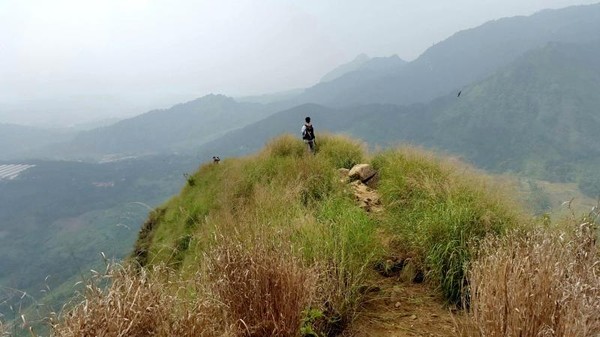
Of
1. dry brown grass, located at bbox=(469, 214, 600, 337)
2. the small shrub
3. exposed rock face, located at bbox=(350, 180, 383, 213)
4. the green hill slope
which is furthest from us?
the small shrub

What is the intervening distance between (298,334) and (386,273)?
104 inches

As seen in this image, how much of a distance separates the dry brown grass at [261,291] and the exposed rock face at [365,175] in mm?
8527

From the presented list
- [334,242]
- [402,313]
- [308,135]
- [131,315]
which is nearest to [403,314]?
[402,313]

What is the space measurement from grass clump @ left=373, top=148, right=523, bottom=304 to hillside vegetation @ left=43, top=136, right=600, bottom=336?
0.07 ft

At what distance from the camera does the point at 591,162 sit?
189750 mm

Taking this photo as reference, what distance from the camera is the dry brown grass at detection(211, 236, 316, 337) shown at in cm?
339

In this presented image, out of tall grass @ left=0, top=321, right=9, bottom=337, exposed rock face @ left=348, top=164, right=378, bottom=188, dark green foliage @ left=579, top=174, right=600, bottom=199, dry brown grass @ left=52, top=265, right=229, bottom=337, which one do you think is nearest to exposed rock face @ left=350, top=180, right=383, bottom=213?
exposed rock face @ left=348, top=164, right=378, bottom=188

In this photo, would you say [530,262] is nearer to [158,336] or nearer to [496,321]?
[496,321]

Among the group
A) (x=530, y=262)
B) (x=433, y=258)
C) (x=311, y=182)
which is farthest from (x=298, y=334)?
(x=311, y=182)

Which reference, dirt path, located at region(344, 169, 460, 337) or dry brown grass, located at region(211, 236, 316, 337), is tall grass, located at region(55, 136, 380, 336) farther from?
dirt path, located at region(344, 169, 460, 337)

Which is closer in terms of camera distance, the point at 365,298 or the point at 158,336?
the point at 158,336

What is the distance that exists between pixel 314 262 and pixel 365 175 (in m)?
7.64

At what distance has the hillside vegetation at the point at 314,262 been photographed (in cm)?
291

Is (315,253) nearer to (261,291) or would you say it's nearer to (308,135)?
(261,291)
